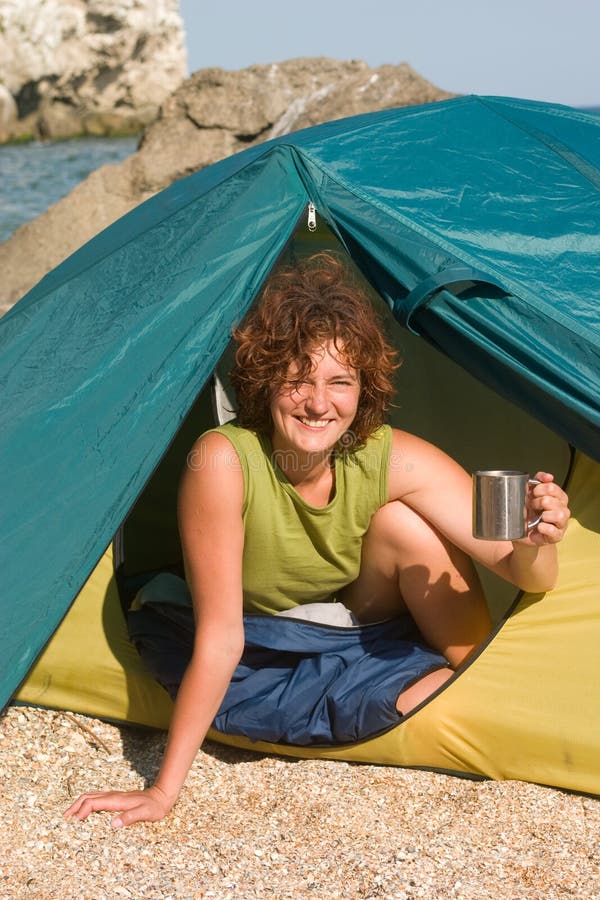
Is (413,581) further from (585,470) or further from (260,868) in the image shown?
(260,868)

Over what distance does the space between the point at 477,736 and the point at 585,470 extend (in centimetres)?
58

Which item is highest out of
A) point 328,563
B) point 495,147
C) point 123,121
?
point 495,147

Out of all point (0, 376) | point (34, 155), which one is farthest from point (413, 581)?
point (34, 155)

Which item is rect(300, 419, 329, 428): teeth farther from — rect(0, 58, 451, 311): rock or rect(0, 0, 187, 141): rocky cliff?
rect(0, 0, 187, 141): rocky cliff

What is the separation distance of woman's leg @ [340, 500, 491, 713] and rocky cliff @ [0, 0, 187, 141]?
3415 cm

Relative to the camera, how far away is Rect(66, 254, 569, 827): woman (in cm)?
208

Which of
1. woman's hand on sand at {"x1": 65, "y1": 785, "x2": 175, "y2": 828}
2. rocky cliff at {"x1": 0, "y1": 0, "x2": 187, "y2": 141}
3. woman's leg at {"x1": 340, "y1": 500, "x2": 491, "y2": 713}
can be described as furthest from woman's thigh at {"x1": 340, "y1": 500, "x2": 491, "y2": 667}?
rocky cliff at {"x1": 0, "y1": 0, "x2": 187, "y2": 141}

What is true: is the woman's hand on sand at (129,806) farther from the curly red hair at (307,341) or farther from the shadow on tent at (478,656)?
the curly red hair at (307,341)

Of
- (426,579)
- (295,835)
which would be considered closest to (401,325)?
(426,579)

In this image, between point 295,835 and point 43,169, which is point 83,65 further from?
point 295,835

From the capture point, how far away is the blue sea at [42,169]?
15023 mm

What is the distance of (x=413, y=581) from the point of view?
7.61 feet

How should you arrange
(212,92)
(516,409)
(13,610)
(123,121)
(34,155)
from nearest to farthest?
(13,610)
(516,409)
(212,92)
(34,155)
(123,121)

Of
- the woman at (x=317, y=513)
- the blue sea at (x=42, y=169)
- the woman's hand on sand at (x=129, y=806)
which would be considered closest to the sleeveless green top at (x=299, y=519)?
the woman at (x=317, y=513)
